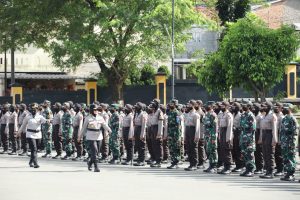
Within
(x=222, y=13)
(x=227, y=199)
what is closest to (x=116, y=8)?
(x=222, y=13)

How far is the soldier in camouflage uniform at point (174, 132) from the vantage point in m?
25.0

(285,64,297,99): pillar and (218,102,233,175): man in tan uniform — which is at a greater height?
(285,64,297,99): pillar

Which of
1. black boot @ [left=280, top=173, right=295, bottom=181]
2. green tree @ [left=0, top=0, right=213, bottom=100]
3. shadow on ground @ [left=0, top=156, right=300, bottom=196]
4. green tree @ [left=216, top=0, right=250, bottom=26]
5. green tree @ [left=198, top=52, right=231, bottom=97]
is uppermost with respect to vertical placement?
green tree @ [left=216, top=0, right=250, bottom=26]

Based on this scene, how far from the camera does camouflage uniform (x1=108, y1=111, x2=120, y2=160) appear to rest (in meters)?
27.3

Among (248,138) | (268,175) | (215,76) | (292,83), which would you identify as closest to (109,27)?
(215,76)

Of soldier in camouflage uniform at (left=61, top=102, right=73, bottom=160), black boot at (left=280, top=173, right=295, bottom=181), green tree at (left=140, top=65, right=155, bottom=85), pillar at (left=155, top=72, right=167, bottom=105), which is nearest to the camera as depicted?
black boot at (left=280, top=173, right=295, bottom=181)

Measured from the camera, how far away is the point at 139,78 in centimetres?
5784

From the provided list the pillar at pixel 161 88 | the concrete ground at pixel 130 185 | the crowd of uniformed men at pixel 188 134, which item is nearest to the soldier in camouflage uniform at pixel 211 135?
the crowd of uniformed men at pixel 188 134

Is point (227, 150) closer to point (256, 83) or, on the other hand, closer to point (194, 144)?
point (194, 144)

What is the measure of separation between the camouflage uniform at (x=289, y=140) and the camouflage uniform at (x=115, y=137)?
285 inches

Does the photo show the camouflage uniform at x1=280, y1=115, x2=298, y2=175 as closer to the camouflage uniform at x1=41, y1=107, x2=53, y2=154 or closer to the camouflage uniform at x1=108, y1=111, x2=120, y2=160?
the camouflage uniform at x1=108, y1=111, x2=120, y2=160

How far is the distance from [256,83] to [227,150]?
739 inches

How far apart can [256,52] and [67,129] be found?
14.1 metres

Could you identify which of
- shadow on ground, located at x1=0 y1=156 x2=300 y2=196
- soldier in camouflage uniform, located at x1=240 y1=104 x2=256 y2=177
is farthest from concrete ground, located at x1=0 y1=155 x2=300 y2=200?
soldier in camouflage uniform, located at x1=240 y1=104 x2=256 y2=177
